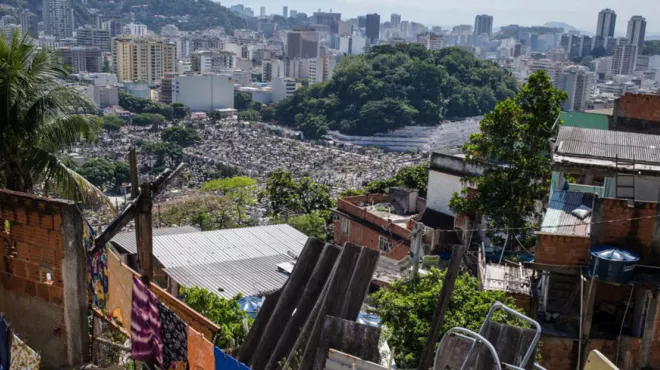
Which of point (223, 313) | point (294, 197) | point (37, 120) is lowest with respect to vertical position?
point (294, 197)

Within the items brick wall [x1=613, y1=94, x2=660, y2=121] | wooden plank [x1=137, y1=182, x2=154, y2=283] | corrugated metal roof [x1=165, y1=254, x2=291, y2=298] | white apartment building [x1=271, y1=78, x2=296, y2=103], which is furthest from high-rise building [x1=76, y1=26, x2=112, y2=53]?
wooden plank [x1=137, y1=182, x2=154, y2=283]

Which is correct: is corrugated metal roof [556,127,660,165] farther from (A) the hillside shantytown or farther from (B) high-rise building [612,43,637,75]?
(B) high-rise building [612,43,637,75]

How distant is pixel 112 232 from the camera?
6695 mm


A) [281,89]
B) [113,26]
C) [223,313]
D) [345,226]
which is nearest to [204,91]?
[281,89]

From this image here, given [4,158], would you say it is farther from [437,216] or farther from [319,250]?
[437,216]

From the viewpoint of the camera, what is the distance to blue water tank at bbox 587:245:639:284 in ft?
25.9

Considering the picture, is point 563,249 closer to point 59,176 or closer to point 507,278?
point 507,278

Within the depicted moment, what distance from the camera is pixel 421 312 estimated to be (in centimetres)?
779

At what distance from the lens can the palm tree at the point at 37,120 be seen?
26.0 feet

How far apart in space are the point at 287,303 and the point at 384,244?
11949 millimetres

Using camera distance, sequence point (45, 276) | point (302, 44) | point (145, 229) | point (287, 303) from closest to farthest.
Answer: point (145, 229)
point (287, 303)
point (45, 276)
point (302, 44)

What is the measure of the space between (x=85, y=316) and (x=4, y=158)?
7.29ft

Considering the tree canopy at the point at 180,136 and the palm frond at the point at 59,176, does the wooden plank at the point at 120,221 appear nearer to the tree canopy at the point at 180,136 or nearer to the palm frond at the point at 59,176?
the palm frond at the point at 59,176

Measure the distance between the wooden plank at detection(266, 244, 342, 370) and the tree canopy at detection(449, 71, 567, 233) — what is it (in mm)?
6210
